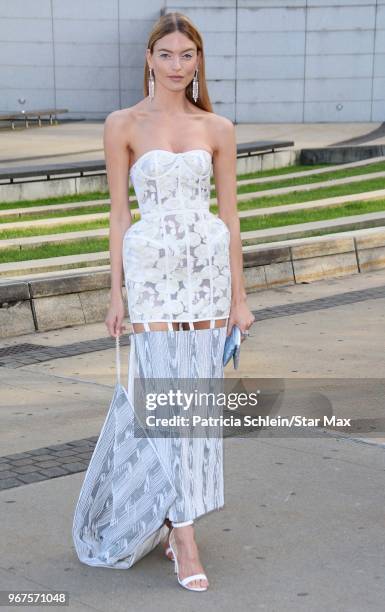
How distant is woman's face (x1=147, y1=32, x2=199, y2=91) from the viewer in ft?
13.0

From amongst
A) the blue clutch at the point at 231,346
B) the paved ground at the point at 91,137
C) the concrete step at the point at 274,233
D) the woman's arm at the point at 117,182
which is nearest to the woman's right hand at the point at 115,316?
the woman's arm at the point at 117,182

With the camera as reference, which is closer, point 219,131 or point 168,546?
point 219,131

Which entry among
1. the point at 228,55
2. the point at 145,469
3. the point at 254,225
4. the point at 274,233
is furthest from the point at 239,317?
the point at 228,55

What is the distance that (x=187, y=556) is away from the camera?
394 centimetres

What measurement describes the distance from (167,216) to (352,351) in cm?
410

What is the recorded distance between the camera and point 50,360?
7625 millimetres

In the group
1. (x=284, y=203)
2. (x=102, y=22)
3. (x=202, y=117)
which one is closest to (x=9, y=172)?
(x=284, y=203)

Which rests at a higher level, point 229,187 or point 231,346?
point 229,187

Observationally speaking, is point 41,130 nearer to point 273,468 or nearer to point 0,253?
point 0,253

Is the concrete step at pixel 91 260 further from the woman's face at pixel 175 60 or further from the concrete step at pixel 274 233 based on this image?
the woman's face at pixel 175 60

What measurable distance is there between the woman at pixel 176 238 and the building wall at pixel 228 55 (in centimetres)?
2528

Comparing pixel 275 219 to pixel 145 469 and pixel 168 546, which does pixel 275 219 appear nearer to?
pixel 168 546

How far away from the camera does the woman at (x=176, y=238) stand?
3955 mm

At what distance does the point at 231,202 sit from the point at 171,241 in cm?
35
